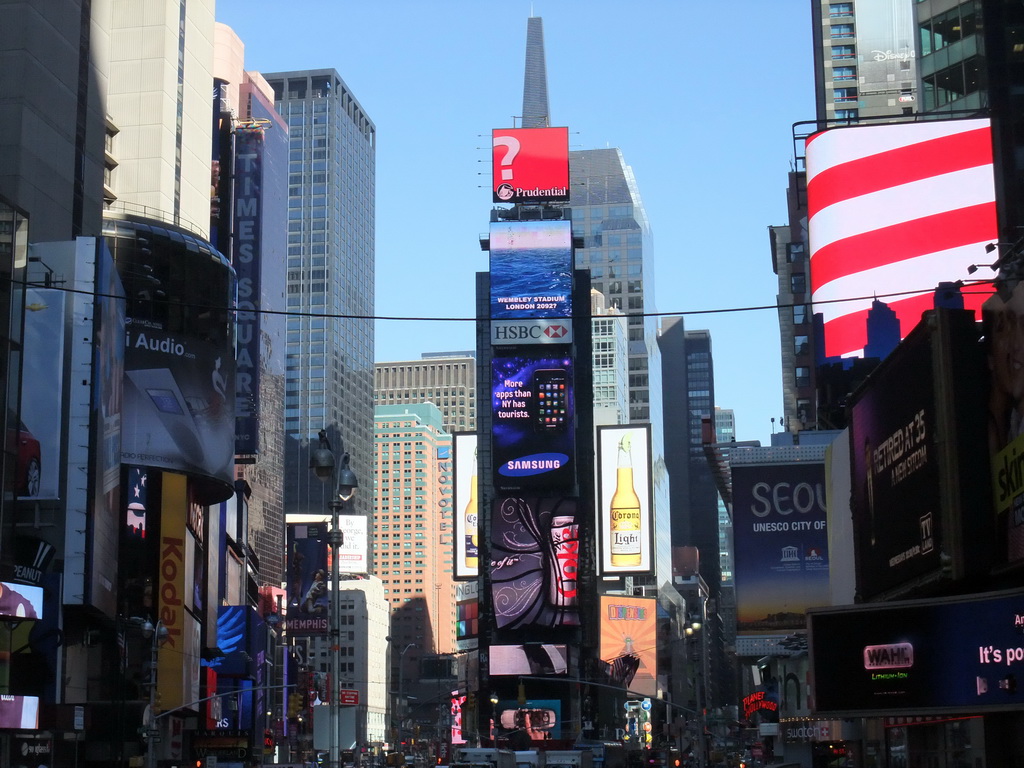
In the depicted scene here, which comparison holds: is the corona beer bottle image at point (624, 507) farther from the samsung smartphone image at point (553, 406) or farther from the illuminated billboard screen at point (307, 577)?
the illuminated billboard screen at point (307, 577)

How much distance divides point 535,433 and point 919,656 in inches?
4550

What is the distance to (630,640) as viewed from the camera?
184 meters

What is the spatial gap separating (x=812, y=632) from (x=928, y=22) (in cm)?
4519

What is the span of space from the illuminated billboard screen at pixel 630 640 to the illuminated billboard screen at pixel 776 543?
123m

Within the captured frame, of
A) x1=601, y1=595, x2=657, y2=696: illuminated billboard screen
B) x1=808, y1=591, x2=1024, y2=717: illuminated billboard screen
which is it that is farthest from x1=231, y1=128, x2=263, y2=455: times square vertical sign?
x1=601, y1=595, x2=657, y2=696: illuminated billboard screen

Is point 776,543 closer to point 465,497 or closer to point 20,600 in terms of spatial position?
point 20,600

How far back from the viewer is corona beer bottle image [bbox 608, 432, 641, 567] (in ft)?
530

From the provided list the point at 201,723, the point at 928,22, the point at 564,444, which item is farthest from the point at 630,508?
the point at 928,22

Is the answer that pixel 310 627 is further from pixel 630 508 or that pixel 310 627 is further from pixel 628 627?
pixel 628 627

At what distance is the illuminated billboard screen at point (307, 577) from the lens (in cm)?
12125

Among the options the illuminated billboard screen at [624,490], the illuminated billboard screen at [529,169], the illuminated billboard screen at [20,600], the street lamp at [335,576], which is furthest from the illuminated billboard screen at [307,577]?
the street lamp at [335,576]

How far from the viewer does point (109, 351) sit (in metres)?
59.3

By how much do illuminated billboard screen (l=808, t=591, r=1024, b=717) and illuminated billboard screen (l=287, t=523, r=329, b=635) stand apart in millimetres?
94773

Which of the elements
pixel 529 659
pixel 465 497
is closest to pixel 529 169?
pixel 465 497
